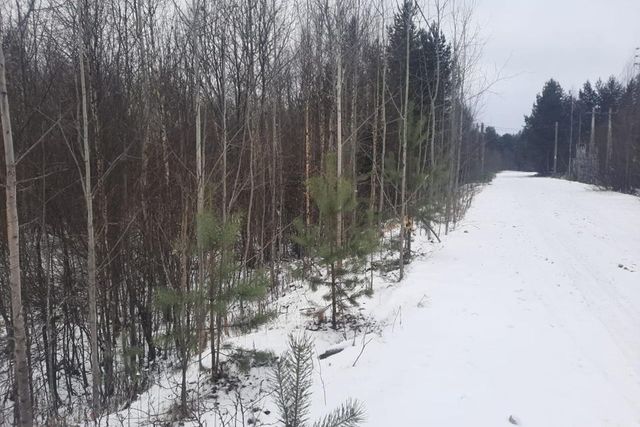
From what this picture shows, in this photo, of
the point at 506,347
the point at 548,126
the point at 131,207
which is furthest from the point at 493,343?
the point at 548,126

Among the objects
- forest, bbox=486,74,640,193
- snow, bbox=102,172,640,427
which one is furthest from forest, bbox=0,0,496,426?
forest, bbox=486,74,640,193

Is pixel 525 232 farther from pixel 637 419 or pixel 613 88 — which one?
pixel 613 88

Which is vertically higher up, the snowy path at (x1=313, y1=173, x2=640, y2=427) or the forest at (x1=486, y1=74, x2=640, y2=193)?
the forest at (x1=486, y1=74, x2=640, y2=193)

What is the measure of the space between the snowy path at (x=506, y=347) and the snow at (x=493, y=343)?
0.01 metres

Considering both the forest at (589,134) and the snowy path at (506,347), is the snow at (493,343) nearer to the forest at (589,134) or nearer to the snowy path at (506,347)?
the snowy path at (506,347)

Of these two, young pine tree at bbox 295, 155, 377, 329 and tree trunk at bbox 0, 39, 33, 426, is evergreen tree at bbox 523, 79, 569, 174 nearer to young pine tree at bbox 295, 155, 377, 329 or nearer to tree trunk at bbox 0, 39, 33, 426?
young pine tree at bbox 295, 155, 377, 329

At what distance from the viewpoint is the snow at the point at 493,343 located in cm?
355

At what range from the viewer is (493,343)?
479 cm

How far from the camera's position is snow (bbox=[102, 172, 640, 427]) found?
355cm

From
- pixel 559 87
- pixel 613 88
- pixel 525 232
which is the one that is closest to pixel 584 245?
pixel 525 232

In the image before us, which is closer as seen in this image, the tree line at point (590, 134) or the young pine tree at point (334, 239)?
the young pine tree at point (334, 239)

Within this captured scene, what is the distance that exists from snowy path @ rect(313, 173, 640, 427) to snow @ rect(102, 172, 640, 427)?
0.01m

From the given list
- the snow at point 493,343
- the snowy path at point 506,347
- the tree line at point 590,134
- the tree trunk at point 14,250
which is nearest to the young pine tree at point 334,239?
the snow at point 493,343

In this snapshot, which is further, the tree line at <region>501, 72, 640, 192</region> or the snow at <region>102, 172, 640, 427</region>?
the tree line at <region>501, 72, 640, 192</region>
